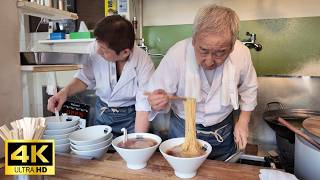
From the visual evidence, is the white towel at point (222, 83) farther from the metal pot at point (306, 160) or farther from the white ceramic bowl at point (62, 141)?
the white ceramic bowl at point (62, 141)

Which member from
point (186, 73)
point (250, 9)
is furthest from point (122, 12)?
point (186, 73)

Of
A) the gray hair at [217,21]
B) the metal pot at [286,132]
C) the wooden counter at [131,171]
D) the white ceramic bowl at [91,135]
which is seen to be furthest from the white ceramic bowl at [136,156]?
the metal pot at [286,132]

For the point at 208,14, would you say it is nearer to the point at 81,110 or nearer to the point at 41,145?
the point at 41,145

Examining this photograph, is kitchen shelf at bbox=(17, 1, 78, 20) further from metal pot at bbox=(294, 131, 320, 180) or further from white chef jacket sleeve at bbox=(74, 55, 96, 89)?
metal pot at bbox=(294, 131, 320, 180)

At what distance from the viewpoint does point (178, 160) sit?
0.90m

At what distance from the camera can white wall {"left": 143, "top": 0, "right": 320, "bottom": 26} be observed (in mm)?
2637

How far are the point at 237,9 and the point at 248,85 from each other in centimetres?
176

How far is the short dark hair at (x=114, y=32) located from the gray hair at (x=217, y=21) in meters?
0.43

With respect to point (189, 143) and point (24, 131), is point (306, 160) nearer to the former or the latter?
point (189, 143)

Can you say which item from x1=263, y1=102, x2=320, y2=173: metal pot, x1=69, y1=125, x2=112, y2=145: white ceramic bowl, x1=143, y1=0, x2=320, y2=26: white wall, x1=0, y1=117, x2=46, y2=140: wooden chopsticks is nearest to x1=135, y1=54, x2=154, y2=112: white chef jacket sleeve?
x1=69, y1=125, x2=112, y2=145: white ceramic bowl

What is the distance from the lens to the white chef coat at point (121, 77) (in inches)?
59.6

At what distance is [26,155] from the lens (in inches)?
31.5

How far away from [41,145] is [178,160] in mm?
434

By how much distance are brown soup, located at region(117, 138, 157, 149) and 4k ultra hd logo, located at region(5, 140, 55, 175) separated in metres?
0.30
